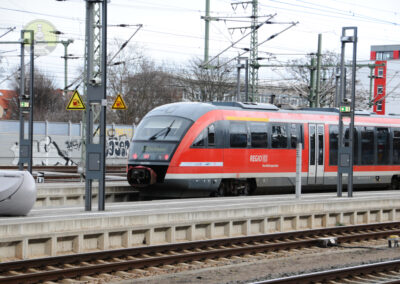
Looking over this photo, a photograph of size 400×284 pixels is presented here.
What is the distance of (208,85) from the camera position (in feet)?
201

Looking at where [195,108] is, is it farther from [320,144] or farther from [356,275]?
[356,275]

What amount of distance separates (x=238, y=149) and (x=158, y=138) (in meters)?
2.82

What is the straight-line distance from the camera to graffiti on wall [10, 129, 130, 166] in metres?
42.2

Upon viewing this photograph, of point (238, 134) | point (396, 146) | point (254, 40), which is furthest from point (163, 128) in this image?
point (254, 40)

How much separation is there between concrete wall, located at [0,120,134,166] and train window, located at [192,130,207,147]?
19.5 metres

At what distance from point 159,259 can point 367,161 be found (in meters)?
16.6

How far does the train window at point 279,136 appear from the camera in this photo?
24.7 metres

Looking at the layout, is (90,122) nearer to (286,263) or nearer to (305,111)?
(286,263)

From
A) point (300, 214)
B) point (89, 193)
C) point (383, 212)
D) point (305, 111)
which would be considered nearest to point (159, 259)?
point (89, 193)

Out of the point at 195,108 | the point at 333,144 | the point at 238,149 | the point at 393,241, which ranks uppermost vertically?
the point at 195,108

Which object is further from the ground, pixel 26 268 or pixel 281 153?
pixel 281 153

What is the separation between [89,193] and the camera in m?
17.1

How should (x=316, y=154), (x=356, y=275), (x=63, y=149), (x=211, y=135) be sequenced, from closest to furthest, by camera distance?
(x=356, y=275), (x=211, y=135), (x=316, y=154), (x=63, y=149)

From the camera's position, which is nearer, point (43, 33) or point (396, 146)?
point (396, 146)
